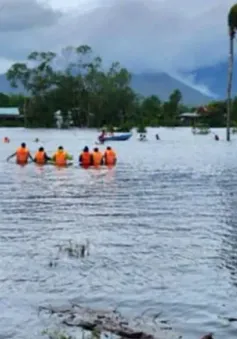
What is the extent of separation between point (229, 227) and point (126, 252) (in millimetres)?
5673

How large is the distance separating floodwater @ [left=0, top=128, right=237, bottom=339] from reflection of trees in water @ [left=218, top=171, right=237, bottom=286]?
0.03m

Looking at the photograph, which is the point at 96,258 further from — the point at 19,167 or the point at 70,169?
the point at 19,167

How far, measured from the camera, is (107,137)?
4235 inches

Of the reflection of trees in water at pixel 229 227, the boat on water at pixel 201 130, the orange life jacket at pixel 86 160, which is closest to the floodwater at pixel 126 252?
the reflection of trees in water at pixel 229 227

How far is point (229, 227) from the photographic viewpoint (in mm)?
25297

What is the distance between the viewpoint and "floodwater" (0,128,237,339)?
1511 centimetres

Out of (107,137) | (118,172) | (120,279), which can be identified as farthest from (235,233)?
(107,137)

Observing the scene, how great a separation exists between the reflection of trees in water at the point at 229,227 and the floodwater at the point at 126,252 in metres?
0.03

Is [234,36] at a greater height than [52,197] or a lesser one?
greater

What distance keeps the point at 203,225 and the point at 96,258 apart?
6.87 meters

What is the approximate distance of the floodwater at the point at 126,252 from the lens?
15.1 m

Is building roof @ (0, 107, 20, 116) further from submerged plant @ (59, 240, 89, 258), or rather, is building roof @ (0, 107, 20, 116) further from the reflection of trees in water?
submerged plant @ (59, 240, 89, 258)

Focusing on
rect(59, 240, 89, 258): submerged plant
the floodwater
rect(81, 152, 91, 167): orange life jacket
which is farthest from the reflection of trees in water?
rect(81, 152, 91, 167): orange life jacket

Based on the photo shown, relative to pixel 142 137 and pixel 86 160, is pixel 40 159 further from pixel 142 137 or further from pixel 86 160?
pixel 142 137
